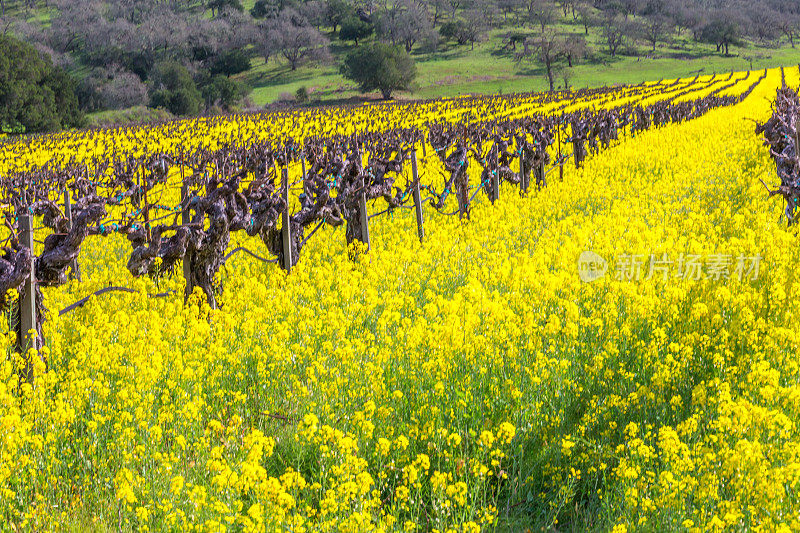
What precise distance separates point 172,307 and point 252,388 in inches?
84.6

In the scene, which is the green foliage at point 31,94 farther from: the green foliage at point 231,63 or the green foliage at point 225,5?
the green foliage at point 225,5

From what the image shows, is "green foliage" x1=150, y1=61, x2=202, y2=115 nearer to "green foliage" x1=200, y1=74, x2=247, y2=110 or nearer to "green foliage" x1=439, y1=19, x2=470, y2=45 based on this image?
"green foliage" x1=200, y1=74, x2=247, y2=110

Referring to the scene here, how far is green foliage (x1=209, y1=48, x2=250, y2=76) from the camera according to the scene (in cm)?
10412

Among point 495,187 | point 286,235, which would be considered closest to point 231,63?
point 495,187

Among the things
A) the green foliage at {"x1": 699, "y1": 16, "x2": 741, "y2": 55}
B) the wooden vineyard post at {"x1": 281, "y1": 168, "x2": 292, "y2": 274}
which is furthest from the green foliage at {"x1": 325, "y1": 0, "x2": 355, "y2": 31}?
the wooden vineyard post at {"x1": 281, "y1": 168, "x2": 292, "y2": 274}

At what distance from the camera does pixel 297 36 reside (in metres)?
112

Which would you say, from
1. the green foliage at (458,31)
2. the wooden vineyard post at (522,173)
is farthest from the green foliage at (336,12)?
the wooden vineyard post at (522,173)

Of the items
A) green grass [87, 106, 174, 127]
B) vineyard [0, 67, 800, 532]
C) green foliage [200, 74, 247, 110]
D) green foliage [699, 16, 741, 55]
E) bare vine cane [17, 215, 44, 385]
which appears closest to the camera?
vineyard [0, 67, 800, 532]

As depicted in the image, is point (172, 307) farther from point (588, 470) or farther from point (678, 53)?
point (678, 53)

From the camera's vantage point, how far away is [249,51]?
11831 centimetres

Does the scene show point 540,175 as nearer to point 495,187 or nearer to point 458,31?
point 495,187

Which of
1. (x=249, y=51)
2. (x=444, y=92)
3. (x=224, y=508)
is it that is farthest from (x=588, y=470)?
(x=249, y=51)

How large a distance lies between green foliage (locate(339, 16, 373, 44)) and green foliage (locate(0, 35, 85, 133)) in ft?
217

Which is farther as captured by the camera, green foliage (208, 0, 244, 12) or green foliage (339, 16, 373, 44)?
green foliage (208, 0, 244, 12)
